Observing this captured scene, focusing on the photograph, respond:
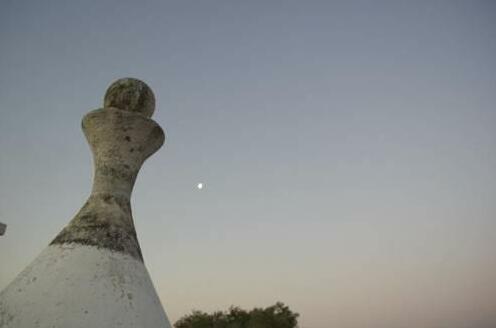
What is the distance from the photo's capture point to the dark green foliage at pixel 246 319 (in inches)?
1631

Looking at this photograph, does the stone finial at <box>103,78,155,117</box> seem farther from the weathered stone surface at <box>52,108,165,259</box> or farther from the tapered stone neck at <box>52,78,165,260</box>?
the weathered stone surface at <box>52,108,165,259</box>

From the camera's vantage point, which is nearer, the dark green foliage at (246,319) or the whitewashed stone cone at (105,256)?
the whitewashed stone cone at (105,256)

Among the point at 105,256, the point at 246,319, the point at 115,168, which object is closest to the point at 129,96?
the point at 115,168

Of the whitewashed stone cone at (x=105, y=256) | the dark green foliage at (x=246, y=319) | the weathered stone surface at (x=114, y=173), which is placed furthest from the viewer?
the dark green foliage at (x=246, y=319)

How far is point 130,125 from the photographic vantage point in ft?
12.3

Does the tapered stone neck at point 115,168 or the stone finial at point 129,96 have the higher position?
the stone finial at point 129,96

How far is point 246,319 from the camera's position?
4428 centimetres

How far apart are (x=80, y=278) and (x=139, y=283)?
17.8 inches

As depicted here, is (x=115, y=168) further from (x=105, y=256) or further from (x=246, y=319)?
(x=246, y=319)

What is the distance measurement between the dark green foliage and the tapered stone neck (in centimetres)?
3985

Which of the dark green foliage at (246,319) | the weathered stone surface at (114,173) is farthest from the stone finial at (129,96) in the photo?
the dark green foliage at (246,319)

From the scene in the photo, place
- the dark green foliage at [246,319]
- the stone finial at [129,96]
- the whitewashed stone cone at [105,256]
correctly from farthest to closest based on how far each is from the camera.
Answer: the dark green foliage at [246,319] < the stone finial at [129,96] < the whitewashed stone cone at [105,256]

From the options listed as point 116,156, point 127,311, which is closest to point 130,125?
point 116,156

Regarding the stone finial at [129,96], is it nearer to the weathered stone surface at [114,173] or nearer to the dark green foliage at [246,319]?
the weathered stone surface at [114,173]
